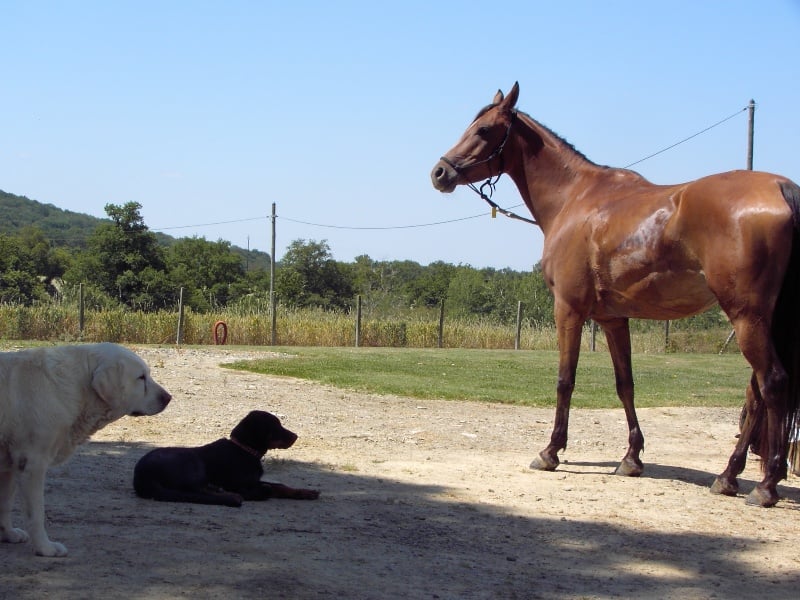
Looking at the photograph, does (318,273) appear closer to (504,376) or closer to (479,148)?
(504,376)

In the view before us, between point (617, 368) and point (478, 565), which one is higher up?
point (617, 368)

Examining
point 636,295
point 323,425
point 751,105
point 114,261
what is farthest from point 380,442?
point 114,261

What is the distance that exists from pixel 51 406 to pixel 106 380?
0.32 m

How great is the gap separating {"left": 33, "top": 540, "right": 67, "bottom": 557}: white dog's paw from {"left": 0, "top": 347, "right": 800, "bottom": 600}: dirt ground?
41 millimetres

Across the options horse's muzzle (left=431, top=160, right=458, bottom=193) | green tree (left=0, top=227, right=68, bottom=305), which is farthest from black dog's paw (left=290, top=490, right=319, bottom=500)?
green tree (left=0, top=227, right=68, bottom=305)

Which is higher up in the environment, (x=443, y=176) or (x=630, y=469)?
(x=443, y=176)

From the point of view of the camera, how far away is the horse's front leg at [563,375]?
26.6ft

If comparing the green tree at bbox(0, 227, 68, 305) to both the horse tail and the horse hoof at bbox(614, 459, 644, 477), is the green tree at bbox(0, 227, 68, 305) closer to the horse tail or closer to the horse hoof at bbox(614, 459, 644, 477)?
the horse hoof at bbox(614, 459, 644, 477)

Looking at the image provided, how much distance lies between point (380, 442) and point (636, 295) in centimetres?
322

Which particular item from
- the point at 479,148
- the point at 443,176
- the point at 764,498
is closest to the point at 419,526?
the point at 764,498

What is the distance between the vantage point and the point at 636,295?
7.62 meters

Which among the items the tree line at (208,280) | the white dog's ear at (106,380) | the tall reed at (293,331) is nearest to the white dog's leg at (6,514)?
the white dog's ear at (106,380)

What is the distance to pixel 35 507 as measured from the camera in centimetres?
470

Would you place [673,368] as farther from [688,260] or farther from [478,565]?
[478,565]
